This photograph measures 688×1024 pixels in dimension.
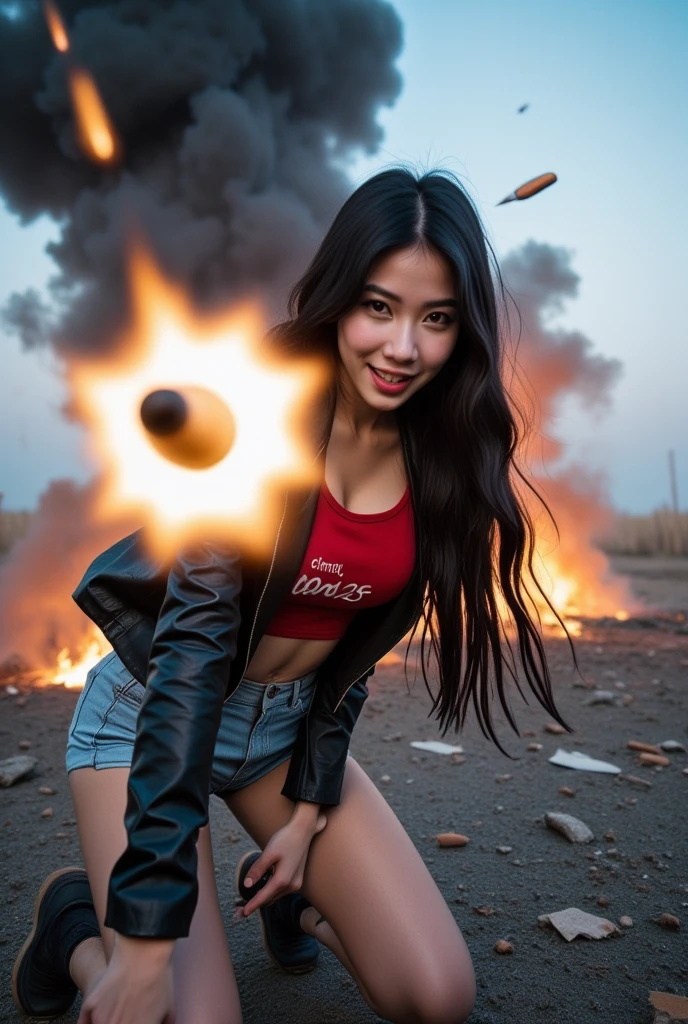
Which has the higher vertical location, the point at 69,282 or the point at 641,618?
the point at 69,282

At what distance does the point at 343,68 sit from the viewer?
1491 cm

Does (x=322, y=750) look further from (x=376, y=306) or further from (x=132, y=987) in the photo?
(x=376, y=306)

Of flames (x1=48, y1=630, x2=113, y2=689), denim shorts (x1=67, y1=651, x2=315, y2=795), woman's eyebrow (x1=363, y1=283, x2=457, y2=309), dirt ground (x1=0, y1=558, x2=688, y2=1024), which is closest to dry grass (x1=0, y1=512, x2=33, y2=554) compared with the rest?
flames (x1=48, y1=630, x2=113, y2=689)

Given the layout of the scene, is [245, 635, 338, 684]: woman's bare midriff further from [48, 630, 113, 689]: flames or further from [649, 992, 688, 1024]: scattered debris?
[48, 630, 113, 689]: flames

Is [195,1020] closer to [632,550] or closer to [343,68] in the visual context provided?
[343,68]

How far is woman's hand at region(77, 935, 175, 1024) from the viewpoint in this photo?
1.27 m

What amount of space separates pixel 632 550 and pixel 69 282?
43.7 ft

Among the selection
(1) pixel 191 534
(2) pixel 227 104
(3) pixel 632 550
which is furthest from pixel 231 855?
(3) pixel 632 550

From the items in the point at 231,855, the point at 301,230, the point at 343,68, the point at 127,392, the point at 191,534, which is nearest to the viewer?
the point at 191,534

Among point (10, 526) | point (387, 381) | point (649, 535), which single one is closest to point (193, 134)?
point (10, 526)

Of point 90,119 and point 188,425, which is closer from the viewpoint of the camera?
point 188,425

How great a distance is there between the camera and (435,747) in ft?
14.1

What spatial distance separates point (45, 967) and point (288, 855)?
2.23ft

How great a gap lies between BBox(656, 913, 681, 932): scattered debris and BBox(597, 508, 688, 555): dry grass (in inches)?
609
